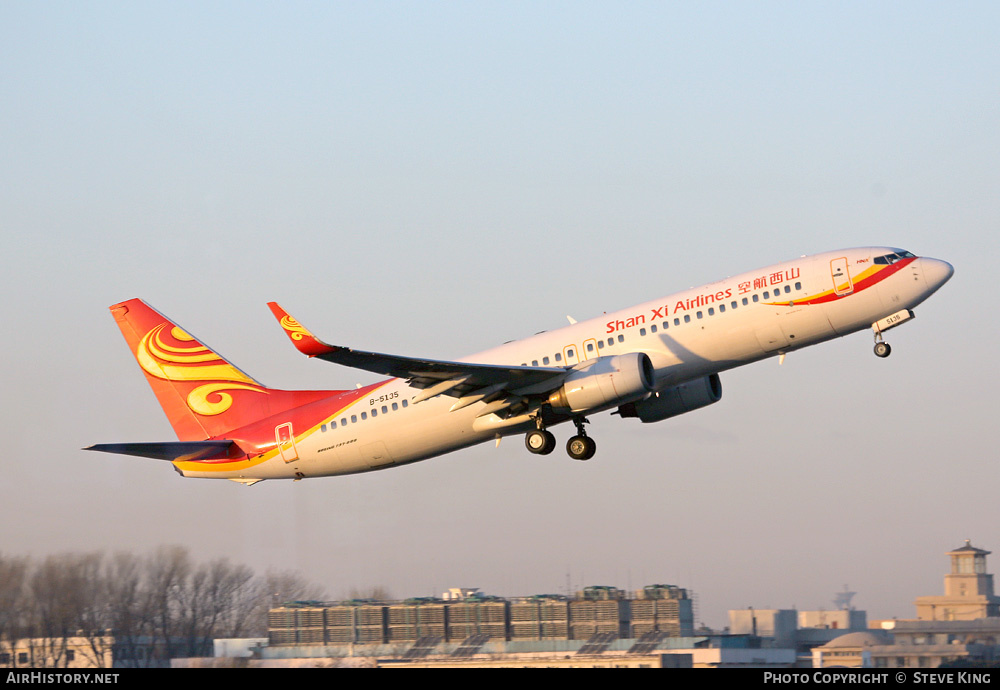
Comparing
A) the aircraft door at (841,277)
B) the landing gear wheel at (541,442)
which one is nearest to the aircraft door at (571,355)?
the landing gear wheel at (541,442)

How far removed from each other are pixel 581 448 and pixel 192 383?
47.8 feet

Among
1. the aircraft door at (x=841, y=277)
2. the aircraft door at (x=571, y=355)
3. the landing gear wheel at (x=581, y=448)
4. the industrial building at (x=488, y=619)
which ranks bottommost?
the industrial building at (x=488, y=619)

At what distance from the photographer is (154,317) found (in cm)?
4556

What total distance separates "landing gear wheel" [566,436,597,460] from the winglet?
34.9ft

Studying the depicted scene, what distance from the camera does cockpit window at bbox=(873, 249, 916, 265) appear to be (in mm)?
36219

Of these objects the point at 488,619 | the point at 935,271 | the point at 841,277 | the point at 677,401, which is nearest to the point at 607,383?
the point at 677,401

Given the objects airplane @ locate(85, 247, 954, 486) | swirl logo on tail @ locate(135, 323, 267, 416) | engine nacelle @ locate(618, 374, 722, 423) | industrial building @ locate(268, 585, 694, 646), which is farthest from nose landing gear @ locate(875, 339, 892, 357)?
swirl logo on tail @ locate(135, 323, 267, 416)

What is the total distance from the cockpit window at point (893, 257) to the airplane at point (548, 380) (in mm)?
49

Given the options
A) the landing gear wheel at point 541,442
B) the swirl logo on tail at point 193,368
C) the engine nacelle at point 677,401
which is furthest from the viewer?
the swirl logo on tail at point 193,368

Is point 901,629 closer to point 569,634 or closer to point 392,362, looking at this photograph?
point 569,634

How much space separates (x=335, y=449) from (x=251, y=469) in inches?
136

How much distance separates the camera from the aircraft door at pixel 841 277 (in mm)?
35844

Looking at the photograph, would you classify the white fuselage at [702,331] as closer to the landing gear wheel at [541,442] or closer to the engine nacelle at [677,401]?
the landing gear wheel at [541,442]

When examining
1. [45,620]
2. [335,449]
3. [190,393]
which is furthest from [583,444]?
[45,620]
